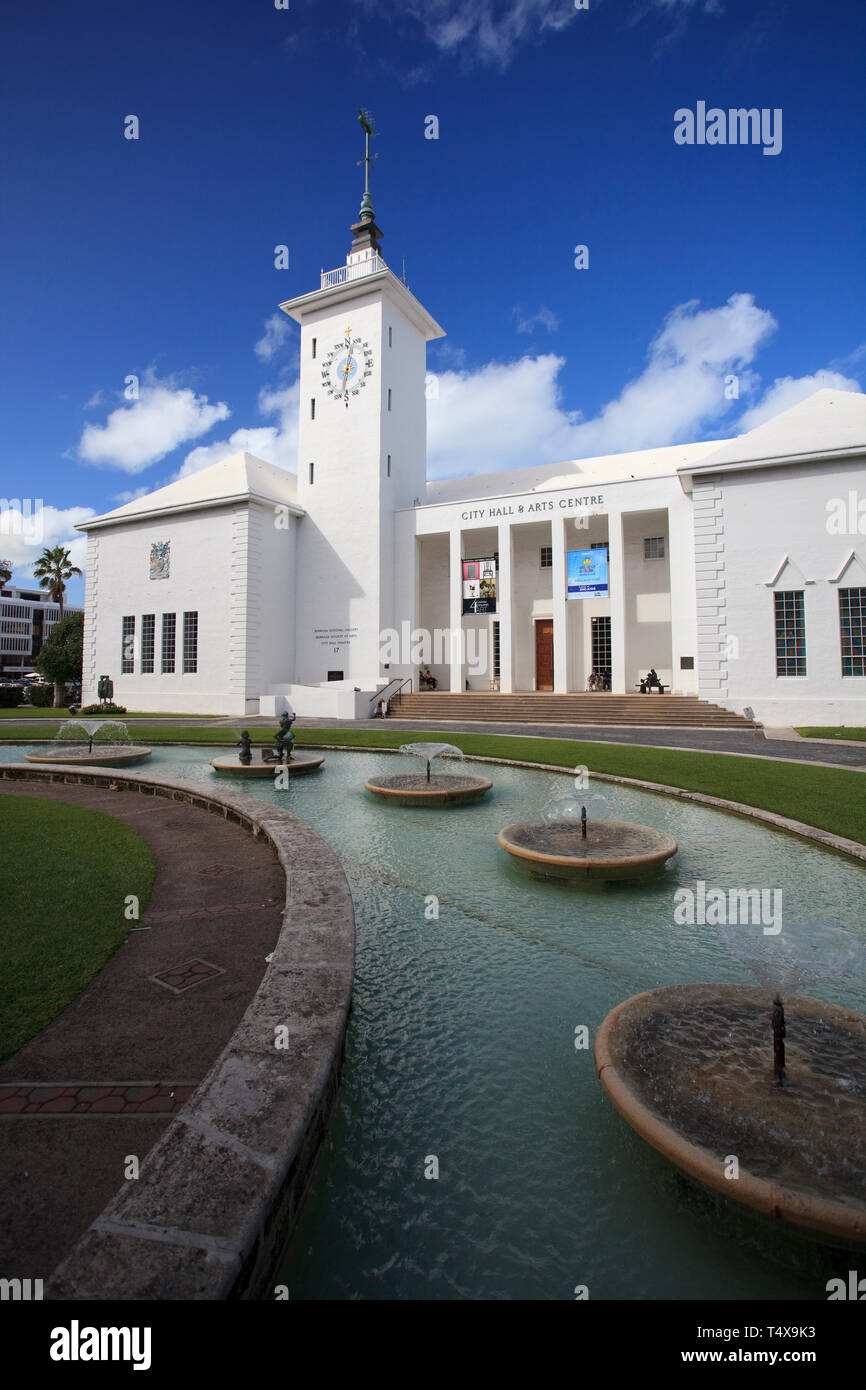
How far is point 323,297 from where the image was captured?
3244 cm

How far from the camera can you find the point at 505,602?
29.5m

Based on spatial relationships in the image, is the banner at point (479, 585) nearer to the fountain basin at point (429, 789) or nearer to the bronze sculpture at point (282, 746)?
the bronze sculpture at point (282, 746)

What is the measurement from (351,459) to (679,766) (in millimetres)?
24896

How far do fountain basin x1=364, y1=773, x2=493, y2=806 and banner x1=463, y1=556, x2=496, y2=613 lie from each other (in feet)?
65.0

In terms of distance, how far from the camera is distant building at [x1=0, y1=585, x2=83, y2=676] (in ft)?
337

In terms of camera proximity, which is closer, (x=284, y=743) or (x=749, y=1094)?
(x=749, y=1094)

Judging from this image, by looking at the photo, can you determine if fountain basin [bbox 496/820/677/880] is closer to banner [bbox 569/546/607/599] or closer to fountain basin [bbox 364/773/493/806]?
fountain basin [bbox 364/773/493/806]

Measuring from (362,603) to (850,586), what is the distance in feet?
64.1

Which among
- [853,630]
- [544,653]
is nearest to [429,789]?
[853,630]

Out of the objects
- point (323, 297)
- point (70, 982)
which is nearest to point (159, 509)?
point (323, 297)

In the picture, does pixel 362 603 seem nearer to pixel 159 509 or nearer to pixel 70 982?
pixel 159 509

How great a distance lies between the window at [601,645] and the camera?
30.9m

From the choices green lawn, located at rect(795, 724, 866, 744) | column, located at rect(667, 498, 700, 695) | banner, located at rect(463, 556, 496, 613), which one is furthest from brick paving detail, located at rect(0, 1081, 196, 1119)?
banner, located at rect(463, 556, 496, 613)

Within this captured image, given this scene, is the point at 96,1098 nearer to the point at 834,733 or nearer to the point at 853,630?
the point at 834,733
